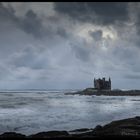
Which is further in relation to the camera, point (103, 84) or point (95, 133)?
point (103, 84)

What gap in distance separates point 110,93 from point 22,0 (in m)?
110

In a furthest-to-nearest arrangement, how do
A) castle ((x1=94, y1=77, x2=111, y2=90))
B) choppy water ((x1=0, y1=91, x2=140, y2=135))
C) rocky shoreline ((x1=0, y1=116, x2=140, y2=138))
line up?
1. castle ((x1=94, y1=77, x2=111, y2=90))
2. choppy water ((x1=0, y1=91, x2=140, y2=135))
3. rocky shoreline ((x1=0, y1=116, x2=140, y2=138))

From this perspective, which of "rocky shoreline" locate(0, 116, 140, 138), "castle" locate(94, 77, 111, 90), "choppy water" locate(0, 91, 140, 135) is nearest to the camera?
"rocky shoreline" locate(0, 116, 140, 138)

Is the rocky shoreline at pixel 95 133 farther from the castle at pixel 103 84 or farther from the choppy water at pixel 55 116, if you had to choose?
the castle at pixel 103 84

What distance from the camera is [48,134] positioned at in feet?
47.3

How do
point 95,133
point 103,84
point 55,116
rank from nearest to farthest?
point 95,133
point 55,116
point 103,84

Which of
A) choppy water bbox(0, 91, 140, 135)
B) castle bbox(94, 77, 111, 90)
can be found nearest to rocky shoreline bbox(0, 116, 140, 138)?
choppy water bbox(0, 91, 140, 135)

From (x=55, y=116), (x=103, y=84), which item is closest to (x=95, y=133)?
(x=55, y=116)

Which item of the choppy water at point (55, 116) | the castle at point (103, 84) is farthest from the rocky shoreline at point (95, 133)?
the castle at point (103, 84)

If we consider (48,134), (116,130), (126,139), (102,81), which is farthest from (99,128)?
(102,81)

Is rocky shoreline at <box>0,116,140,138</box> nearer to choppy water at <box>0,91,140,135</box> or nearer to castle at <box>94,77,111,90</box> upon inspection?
choppy water at <box>0,91,140,135</box>

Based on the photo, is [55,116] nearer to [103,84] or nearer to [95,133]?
[95,133]

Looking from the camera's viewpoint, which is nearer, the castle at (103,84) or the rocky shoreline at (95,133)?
the rocky shoreline at (95,133)

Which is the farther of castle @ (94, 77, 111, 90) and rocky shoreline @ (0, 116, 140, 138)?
castle @ (94, 77, 111, 90)
